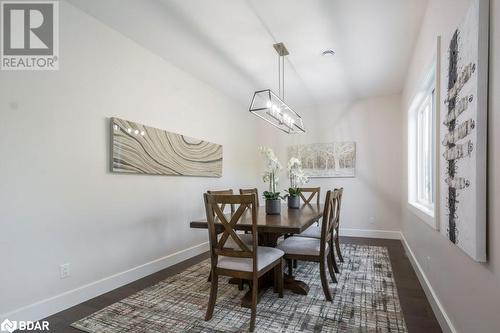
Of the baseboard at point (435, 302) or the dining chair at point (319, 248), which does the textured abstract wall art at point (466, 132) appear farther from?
the dining chair at point (319, 248)

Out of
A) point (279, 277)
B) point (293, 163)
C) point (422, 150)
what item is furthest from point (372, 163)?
point (279, 277)

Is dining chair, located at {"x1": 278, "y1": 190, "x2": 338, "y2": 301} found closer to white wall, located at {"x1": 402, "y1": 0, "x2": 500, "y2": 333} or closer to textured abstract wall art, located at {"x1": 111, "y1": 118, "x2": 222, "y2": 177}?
white wall, located at {"x1": 402, "y1": 0, "x2": 500, "y2": 333}

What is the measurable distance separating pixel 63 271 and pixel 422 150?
4115 millimetres

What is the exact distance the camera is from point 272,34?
9.35 ft

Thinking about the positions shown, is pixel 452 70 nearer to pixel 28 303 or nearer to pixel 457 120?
pixel 457 120

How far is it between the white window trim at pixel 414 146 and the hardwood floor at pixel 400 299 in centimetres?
66

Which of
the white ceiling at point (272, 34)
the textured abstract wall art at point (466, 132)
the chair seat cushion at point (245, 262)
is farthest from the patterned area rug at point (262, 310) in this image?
Result: the white ceiling at point (272, 34)

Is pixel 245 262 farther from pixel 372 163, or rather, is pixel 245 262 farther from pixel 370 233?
pixel 372 163

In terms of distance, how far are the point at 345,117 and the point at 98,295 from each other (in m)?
4.83

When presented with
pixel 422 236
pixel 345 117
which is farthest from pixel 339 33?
pixel 345 117

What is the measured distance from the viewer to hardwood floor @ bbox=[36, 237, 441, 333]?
79.6 inches

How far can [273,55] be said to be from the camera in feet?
10.9

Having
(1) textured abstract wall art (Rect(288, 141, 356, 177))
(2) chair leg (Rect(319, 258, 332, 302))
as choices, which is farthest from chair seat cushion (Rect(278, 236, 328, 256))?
(1) textured abstract wall art (Rect(288, 141, 356, 177))

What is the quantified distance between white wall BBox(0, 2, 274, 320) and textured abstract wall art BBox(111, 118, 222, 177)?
10 centimetres
